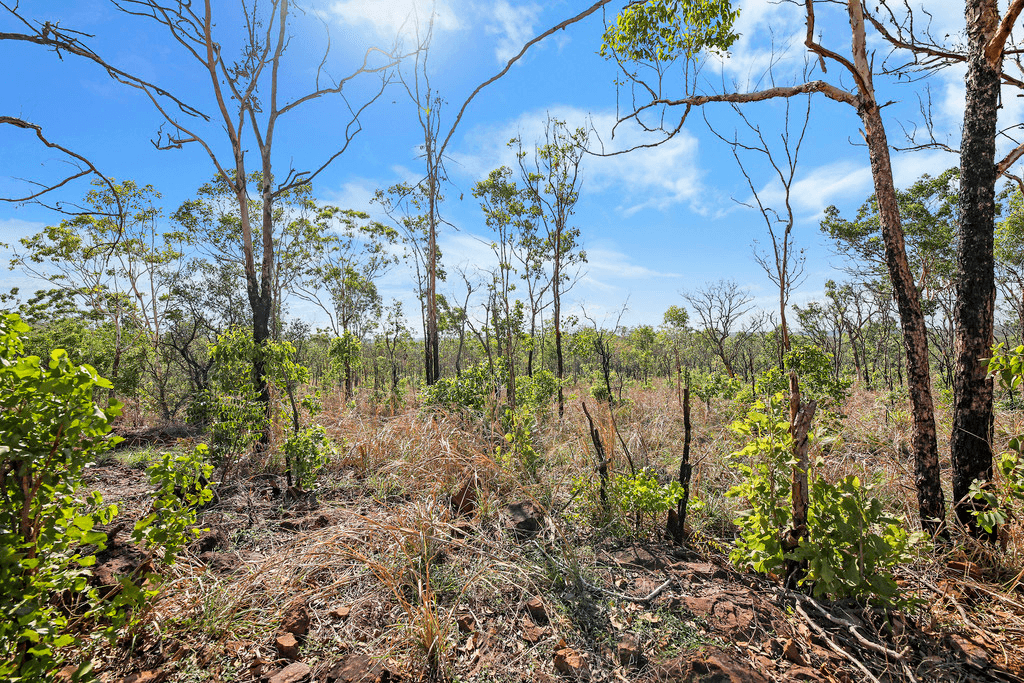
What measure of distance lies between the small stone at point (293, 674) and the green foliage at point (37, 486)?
2.80 ft

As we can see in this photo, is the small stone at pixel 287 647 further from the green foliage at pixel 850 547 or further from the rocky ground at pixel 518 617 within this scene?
the green foliage at pixel 850 547

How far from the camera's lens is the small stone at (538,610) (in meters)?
2.51

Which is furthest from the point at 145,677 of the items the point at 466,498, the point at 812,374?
the point at 812,374

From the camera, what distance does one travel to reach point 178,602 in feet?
8.21

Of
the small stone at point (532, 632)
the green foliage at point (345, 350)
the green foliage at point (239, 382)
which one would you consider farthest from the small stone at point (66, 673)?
the green foliage at point (345, 350)

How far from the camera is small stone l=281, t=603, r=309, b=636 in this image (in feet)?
7.81

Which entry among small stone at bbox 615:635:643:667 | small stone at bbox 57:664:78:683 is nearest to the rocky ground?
small stone at bbox 615:635:643:667

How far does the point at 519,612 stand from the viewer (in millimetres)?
2576

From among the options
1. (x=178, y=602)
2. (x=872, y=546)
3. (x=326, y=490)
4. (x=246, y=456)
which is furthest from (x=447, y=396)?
(x=872, y=546)

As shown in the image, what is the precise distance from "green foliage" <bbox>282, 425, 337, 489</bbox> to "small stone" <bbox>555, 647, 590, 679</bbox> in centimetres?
321

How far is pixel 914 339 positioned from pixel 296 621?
183 inches

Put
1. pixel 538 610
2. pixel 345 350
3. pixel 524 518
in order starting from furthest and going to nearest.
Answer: pixel 345 350, pixel 524 518, pixel 538 610

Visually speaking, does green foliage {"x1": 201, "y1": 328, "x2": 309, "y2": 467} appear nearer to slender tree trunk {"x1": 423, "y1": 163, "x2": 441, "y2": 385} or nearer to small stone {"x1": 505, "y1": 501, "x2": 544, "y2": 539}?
small stone {"x1": 505, "y1": 501, "x2": 544, "y2": 539}

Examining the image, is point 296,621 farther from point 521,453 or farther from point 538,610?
point 521,453
